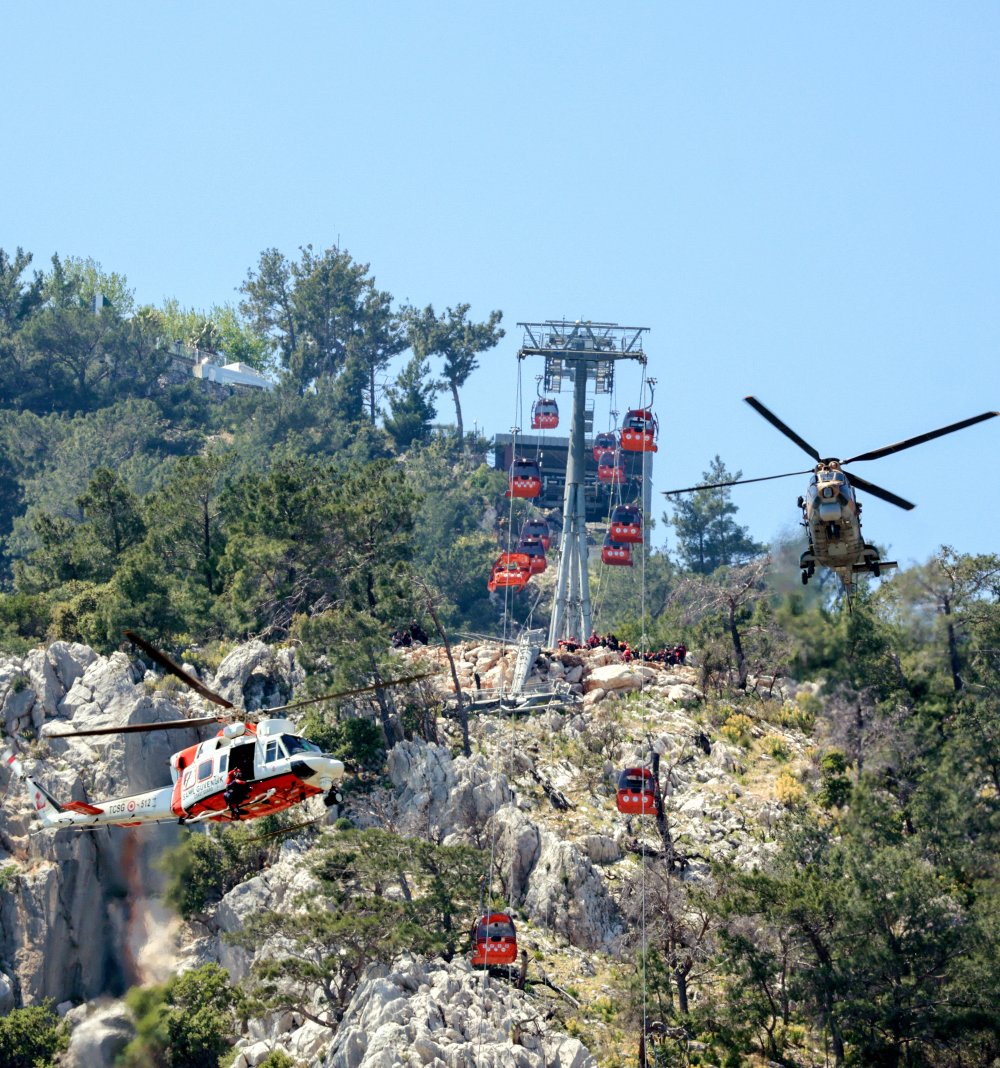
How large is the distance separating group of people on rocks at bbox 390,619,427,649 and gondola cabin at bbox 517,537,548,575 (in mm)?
10447

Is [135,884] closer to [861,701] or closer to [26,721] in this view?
[26,721]

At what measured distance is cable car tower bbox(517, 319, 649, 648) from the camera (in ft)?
292

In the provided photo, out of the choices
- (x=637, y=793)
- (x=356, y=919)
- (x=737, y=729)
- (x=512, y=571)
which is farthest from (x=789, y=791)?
(x=512, y=571)

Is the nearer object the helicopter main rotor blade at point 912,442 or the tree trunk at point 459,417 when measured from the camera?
the helicopter main rotor blade at point 912,442

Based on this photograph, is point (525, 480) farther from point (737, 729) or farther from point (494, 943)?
point (494, 943)

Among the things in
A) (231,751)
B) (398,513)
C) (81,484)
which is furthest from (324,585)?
(81,484)

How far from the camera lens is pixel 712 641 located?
76938mm

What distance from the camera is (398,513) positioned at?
263ft

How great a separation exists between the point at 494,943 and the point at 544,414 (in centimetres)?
5086

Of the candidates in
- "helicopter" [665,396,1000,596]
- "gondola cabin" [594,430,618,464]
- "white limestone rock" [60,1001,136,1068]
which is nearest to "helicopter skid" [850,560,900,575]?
"helicopter" [665,396,1000,596]

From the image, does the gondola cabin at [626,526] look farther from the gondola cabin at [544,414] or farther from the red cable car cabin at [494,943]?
the red cable car cabin at [494,943]

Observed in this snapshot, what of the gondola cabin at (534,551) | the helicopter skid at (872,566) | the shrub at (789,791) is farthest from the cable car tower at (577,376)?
the helicopter skid at (872,566)

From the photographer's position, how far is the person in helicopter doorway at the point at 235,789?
45.2 metres

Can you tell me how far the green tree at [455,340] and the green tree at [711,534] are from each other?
25.2 meters
